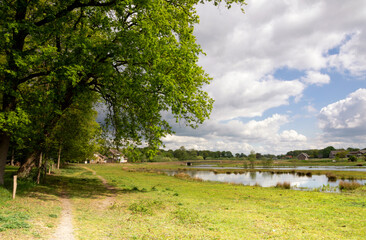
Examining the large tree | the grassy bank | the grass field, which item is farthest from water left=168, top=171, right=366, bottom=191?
the grassy bank

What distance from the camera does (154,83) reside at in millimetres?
15742

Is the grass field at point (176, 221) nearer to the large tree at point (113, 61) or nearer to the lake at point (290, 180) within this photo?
the large tree at point (113, 61)

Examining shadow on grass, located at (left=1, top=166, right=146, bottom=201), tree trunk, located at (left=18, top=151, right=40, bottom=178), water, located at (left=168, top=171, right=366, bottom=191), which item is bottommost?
water, located at (left=168, top=171, right=366, bottom=191)

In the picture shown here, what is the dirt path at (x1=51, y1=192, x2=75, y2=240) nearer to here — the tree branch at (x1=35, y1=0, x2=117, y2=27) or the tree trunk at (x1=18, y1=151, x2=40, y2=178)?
the tree trunk at (x1=18, y1=151, x2=40, y2=178)

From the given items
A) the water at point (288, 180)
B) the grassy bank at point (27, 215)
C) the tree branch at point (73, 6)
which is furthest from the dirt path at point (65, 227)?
the water at point (288, 180)

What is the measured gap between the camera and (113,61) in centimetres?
1769

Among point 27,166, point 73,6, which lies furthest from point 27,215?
point 73,6

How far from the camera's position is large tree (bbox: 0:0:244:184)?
15.1 meters

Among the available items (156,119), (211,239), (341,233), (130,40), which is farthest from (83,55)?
(341,233)

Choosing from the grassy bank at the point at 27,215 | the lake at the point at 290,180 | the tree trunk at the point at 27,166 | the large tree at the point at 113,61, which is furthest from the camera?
the lake at the point at 290,180

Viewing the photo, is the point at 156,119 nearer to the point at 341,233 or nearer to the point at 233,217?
the point at 233,217

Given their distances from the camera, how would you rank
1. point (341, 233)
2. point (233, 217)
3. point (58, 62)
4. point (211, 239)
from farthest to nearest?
point (58, 62), point (233, 217), point (341, 233), point (211, 239)

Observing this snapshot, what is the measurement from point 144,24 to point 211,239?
1314 cm

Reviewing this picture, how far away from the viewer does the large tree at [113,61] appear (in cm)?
1509
